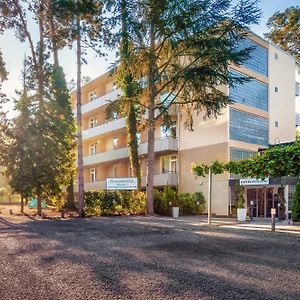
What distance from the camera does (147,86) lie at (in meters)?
25.2

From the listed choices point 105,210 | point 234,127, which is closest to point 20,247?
point 105,210

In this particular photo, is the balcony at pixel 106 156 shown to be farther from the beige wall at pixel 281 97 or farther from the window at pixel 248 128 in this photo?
the beige wall at pixel 281 97

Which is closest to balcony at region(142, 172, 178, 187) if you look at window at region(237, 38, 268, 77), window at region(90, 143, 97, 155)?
window at region(237, 38, 268, 77)

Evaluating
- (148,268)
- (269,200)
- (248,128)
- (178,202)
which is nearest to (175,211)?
(178,202)

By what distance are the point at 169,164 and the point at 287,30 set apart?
16750mm

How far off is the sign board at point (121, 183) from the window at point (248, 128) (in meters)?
9.03

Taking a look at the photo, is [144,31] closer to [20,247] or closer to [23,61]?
[23,61]

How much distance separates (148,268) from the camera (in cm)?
739

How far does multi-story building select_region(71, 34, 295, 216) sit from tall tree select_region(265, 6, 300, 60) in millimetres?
2778

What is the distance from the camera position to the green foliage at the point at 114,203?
2578cm

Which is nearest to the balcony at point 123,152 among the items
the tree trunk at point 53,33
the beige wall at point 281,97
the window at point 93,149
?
the window at point 93,149

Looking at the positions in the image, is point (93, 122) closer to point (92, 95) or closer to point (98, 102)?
point (92, 95)

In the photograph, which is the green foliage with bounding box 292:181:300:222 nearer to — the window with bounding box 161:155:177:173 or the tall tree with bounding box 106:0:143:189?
the tall tree with bounding box 106:0:143:189

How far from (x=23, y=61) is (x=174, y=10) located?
11381 mm
